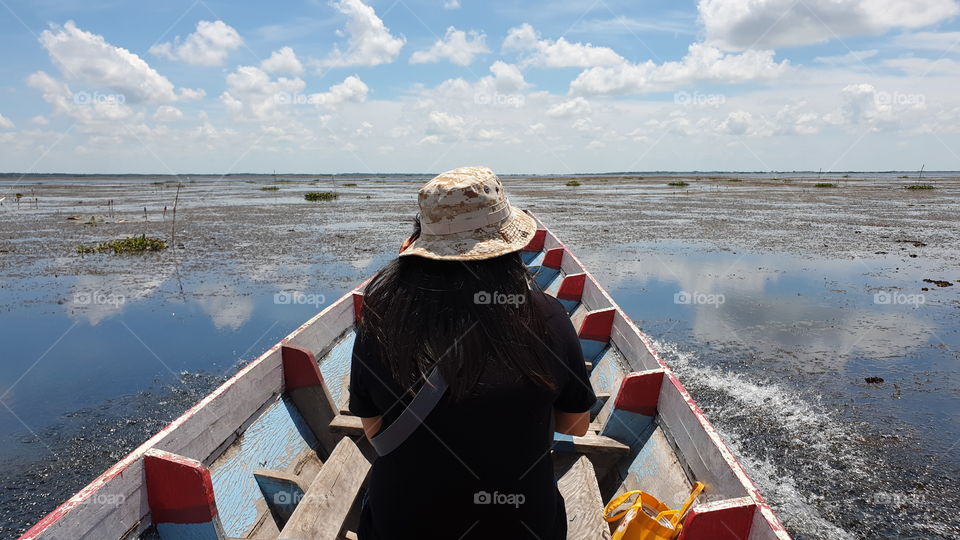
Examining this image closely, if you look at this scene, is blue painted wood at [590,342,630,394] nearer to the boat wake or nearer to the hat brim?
the boat wake

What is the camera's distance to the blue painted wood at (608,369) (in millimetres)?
5422

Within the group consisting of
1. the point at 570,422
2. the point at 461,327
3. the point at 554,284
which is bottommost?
the point at 554,284

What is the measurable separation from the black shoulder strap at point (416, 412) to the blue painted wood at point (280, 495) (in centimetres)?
211

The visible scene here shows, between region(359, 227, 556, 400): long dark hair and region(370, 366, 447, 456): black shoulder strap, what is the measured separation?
32 mm

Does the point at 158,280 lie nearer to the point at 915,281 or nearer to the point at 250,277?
the point at 250,277

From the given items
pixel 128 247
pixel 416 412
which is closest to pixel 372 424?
pixel 416 412

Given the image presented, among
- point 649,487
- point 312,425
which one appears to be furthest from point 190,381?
point 649,487

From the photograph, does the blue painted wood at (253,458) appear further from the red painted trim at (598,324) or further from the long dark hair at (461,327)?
the red painted trim at (598,324)

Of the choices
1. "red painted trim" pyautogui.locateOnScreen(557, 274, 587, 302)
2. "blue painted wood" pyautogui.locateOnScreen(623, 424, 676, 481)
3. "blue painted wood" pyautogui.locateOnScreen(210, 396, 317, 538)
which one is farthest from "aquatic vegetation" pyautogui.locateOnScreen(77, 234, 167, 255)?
"blue painted wood" pyautogui.locateOnScreen(623, 424, 676, 481)

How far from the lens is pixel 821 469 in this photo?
16.8ft

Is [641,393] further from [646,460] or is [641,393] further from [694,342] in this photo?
[694,342]

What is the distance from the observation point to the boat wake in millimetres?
4406

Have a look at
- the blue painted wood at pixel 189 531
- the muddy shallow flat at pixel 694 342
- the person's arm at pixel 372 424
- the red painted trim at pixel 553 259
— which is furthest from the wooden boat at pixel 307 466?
the red painted trim at pixel 553 259

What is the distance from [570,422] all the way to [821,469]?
433cm
